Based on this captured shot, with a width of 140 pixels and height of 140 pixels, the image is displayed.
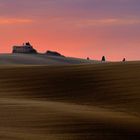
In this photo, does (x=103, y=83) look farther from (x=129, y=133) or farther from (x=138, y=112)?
(x=129, y=133)

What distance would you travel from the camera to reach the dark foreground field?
13078 millimetres

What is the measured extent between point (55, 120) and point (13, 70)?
17.3 m

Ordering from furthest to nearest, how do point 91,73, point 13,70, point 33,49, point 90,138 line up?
point 33,49 < point 13,70 < point 91,73 < point 90,138

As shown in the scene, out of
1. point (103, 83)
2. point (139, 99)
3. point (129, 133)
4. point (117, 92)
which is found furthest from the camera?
point (103, 83)

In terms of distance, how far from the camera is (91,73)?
27672 mm

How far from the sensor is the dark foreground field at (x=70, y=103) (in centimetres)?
1308

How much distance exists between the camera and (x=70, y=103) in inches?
802

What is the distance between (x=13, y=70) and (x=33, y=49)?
127 feet

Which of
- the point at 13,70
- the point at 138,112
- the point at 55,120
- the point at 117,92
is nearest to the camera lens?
the point at 55,120

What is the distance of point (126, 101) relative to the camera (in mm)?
19750

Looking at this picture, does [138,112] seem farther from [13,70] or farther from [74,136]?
[13,70]

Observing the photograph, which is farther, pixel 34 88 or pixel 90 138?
pixel 34 88

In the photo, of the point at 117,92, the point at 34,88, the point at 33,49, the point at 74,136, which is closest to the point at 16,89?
the point at 34,88

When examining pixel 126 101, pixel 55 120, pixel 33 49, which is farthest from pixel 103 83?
pixel 33 49
